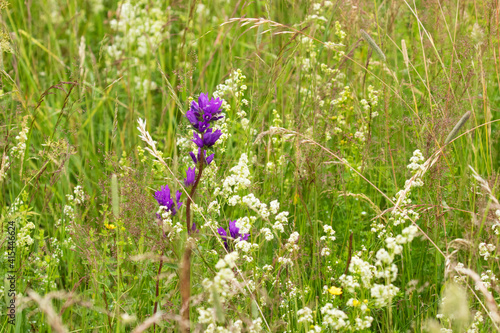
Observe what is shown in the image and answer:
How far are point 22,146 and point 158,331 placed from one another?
3.35 ft

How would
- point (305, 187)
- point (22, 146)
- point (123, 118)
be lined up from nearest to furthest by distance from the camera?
point (22, 146)
point (305, 187)
point (123, 118)

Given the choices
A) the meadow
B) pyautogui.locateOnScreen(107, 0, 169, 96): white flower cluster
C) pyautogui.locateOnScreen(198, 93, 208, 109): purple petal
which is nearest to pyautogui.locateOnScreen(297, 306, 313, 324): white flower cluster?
the meadow

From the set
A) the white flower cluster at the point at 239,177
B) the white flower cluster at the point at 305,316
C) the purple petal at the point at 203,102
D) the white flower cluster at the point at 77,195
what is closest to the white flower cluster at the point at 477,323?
the white flower cluster at the point at 305,316

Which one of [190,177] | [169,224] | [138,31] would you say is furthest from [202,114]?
[138,31]

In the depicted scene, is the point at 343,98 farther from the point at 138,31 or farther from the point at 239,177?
the point at 138,31

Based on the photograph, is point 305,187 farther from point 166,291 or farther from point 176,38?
point 176,38

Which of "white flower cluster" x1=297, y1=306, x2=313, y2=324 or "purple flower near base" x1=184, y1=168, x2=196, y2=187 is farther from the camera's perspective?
"purple flower near base" x1=184, y1=168, x2=196, y2=187

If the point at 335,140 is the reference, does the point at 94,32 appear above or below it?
above

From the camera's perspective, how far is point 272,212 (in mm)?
1806

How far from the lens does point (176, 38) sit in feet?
13.4

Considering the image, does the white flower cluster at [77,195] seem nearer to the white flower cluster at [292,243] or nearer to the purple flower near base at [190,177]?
the purple flower near base at [190,177]

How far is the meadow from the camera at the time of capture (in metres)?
1.56

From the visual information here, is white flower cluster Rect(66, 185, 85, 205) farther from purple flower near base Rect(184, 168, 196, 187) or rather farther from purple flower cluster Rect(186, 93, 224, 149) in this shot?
purple flower cluster Rect(186, 93, 224, 149)

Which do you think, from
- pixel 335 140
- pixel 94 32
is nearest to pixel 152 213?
pixel 335 140
